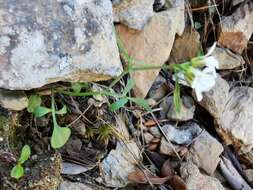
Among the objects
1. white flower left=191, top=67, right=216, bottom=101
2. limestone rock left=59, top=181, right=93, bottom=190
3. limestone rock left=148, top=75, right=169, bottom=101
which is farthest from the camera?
limestone rock left=148, top=75, right=169, bottom=101

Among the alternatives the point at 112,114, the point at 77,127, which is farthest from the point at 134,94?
the point at 77,127

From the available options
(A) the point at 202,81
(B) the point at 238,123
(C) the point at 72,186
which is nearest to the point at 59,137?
(C) the point at 72,186

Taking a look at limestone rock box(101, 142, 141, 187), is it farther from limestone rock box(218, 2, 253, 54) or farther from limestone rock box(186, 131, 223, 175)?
limestone rock box(218, 2, 253, 54)

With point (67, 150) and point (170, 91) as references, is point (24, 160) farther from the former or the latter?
point (170, 91)

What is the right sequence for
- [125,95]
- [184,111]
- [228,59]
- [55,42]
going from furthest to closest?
1. [228,59]
2. [184,111]
3. [125,95]
4. [55,42]

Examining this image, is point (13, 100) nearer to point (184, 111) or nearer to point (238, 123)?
point (184, 111)

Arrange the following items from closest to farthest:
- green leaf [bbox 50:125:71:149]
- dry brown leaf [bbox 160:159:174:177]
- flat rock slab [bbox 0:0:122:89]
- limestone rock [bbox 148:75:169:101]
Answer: flat rock slab [bbox 0:0:122:89] → green leaf [bbox 50:125:71:149] → dry brown leaf [bbox 160:159:174:177] → limestone rock [bbox 148:75:169:101]

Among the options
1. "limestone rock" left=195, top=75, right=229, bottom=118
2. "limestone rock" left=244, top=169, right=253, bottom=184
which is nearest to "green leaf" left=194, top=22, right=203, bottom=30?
"limestone rock" left=195, top=75, right=229, bottom=118
